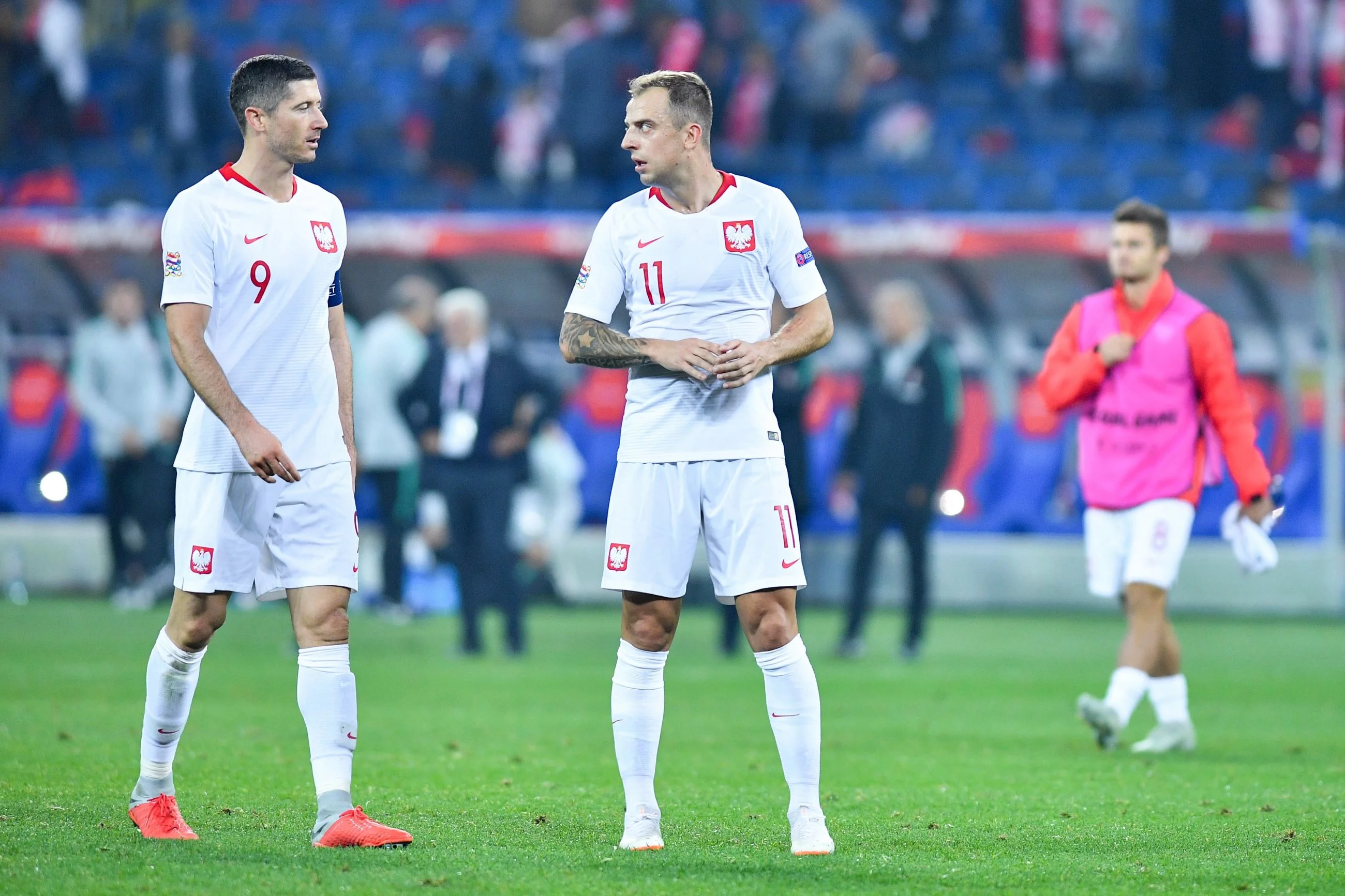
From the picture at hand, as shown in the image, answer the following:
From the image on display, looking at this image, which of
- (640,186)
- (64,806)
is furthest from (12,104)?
(64,806)

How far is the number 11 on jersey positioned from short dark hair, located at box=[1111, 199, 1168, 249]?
3546 millimetres

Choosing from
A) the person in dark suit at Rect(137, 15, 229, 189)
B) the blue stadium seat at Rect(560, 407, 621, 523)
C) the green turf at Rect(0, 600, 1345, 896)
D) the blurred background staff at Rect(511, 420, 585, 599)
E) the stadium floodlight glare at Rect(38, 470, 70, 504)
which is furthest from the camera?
the person in dark suit at Rect(137, 15, 229, 189)

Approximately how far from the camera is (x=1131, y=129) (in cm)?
1947

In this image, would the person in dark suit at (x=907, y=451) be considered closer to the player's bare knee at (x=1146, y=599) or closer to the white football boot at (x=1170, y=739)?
the white football boot at (x=1170, y=739)

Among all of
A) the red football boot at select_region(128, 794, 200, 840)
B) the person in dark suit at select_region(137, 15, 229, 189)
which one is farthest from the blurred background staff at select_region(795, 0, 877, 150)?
the red football boot at select_region(128, 794, 200, 840)

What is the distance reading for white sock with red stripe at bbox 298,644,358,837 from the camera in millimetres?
5844

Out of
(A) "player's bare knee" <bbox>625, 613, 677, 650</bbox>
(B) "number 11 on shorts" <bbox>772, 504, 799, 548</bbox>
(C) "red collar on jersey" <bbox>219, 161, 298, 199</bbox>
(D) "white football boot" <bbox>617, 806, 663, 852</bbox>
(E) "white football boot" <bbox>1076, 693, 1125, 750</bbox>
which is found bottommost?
(D) "white football boot" <bbox>617, 806, 663, 852</bbox>

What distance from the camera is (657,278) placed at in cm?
602

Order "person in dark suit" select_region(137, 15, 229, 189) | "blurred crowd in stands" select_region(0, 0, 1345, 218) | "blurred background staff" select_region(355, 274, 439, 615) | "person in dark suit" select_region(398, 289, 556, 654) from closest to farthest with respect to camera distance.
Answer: "person in dark suit" select_region(398, 289, 556, 654), "blurred background staff" select_region(355, 274, 439, 615), "blurred crowd in stands" select_region(0, 0, 1345, 218), "person in dark suit" select_region(137, 15, 229, 189)

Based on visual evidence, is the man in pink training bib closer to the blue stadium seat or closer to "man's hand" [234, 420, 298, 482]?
"man's hand" [234, 420, 298, 482]

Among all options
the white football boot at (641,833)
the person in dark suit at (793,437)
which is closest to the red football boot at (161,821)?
the white football boot at (641,833)

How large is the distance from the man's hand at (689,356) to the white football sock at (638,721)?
87 cm

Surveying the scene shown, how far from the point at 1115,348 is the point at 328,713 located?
14.1 feet

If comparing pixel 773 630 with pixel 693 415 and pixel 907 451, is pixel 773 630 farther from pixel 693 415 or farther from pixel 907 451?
pixel 907 451
